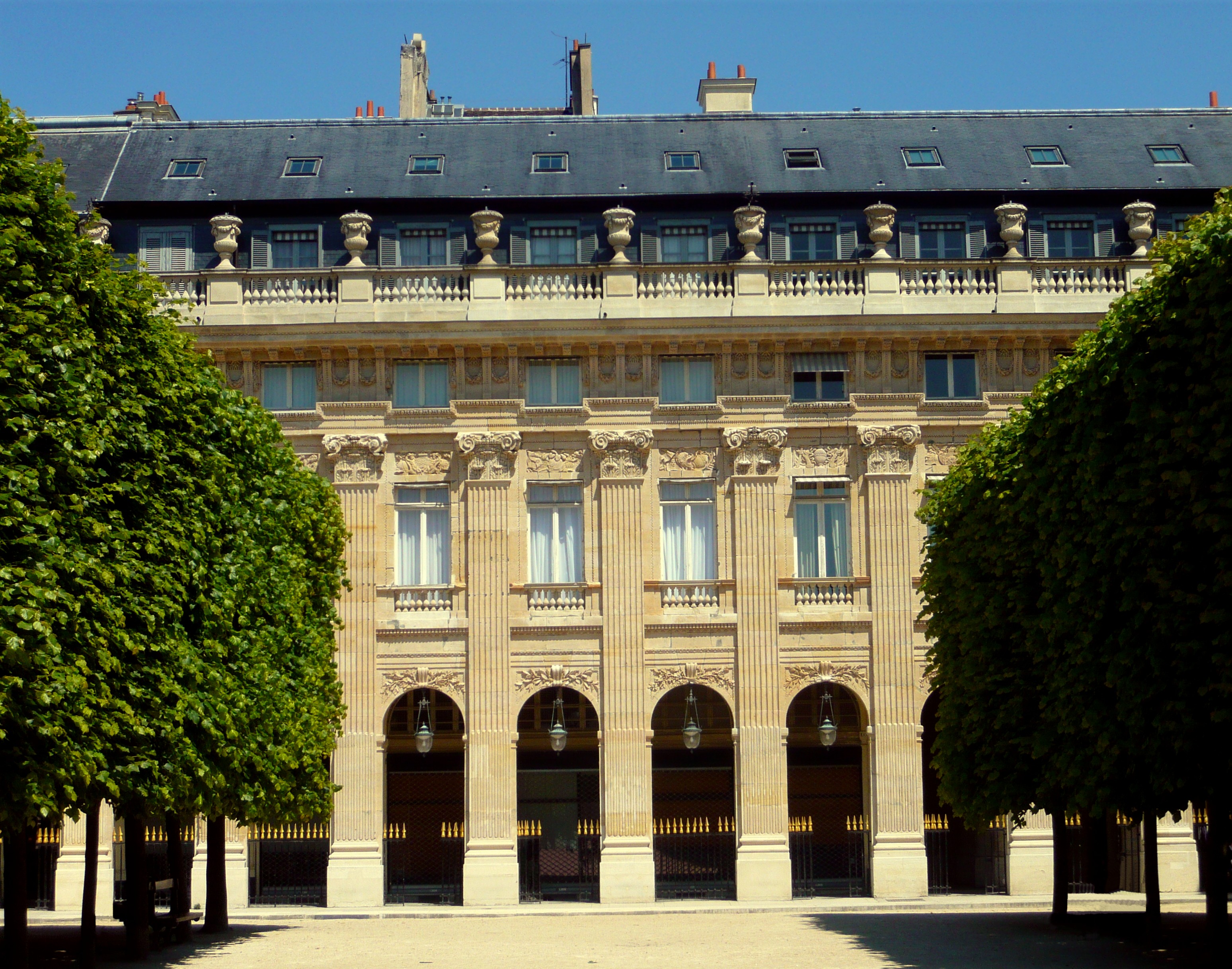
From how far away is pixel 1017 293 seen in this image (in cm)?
3784

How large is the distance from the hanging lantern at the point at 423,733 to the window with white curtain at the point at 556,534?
3548 millimetres

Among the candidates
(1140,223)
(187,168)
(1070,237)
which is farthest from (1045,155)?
(187,168)

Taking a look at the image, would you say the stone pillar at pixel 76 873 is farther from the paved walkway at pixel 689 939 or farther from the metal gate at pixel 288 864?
the metal gate at pixel 288 864

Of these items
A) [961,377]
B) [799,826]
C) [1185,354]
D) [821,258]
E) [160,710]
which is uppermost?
[821,258]

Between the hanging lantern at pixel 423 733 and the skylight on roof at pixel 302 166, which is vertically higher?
the skylight on roof at pixel 302 166

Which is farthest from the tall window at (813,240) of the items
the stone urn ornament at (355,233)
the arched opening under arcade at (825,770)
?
the arched opening under arcade at (825,770)

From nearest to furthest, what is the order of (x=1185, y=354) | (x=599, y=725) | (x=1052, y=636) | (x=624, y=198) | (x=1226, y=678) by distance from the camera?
1. (x=1226, y=678)
2. (x=1185, y=354)
3. (x=1052, y=636)
4. (x=599, y=725)
5. (x=624, y=198)

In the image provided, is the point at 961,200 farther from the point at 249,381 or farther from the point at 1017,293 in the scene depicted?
the point at 249,381

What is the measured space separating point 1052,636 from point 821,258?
1730 centimetres

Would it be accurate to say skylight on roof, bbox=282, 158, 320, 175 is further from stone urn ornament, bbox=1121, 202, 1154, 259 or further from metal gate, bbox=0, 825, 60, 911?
stone urn ornament, bbox=1121, 202, 1154, 259

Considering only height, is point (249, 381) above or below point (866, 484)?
above

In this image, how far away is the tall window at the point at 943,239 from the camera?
39.4 metres

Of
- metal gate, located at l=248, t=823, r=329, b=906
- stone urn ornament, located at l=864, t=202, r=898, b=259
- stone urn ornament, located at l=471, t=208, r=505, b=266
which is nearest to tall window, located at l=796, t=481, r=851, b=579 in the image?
stone urn ornament, located at l=864, t=202, r=898, b=259

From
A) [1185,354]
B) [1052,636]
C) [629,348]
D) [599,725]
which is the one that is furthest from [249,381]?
[1185,354]
